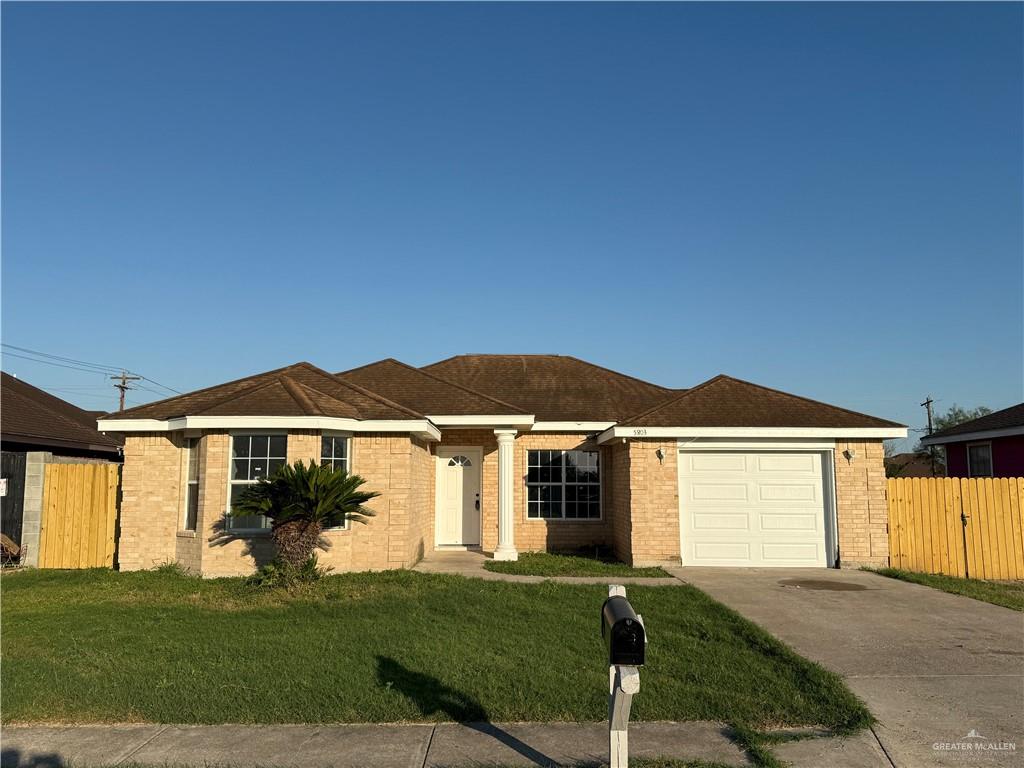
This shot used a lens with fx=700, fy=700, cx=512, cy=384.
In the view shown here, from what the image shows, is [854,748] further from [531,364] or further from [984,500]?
[531,364]

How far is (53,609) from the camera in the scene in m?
9.34

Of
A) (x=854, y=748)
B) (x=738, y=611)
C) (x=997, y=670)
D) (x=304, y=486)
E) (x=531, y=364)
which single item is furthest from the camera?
(x=531, y=364)

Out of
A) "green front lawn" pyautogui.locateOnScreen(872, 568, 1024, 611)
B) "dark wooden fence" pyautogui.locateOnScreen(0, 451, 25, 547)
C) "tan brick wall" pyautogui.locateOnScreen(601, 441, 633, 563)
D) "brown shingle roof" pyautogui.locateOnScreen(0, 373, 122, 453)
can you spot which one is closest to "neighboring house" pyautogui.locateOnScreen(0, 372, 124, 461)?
"brown shingle roof" pyautogui.locateOnScreen(0, 373, 122, 453)

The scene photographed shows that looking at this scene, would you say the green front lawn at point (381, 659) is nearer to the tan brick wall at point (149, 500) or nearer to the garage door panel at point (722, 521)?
the tan brick wall at point (149, 500)

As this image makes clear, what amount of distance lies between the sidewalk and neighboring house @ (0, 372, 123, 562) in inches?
378

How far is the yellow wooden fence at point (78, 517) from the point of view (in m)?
13.2

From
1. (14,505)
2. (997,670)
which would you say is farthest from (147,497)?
(997,670)

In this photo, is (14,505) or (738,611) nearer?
(738,611)

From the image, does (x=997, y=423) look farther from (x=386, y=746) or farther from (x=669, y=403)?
(x=386, y=746)

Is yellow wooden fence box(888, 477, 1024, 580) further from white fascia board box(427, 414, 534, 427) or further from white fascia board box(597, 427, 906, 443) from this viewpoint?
white fascia board box(427, 414, 534, 427)

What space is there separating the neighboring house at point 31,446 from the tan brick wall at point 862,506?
1410 centimetres

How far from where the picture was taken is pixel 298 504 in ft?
33.8

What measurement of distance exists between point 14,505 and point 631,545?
1166 cm

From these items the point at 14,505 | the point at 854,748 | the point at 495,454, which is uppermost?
the point at 495,454
